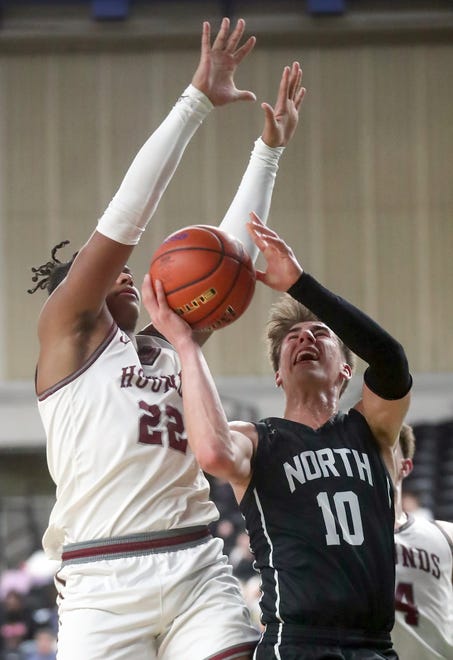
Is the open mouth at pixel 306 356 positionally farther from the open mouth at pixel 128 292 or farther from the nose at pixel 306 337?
the open mouth at pixel 128 292

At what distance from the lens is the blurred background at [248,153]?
49.7 feet

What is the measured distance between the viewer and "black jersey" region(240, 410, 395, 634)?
135 inches

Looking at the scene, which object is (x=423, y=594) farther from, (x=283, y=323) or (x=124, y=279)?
(x=124, y=279)

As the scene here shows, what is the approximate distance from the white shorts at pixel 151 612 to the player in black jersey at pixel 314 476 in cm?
15

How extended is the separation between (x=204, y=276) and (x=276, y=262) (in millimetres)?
260

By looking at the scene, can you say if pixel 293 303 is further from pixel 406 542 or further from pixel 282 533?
pixel 406 542

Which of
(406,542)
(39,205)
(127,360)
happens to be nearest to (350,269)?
(39,205)

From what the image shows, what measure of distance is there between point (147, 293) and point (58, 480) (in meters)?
0.77

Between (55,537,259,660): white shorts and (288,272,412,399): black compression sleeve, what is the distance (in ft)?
2.99

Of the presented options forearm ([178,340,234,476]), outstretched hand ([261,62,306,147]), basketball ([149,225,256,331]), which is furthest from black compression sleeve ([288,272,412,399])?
outstretched hand ([261,62,306,147])

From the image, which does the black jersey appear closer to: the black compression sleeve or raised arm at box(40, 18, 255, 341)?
the black compression sleeve

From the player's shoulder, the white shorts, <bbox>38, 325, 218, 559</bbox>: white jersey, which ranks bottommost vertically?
the player's shoulder

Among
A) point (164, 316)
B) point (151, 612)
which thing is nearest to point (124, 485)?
point (151, 612)

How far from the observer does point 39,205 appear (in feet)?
50.7
